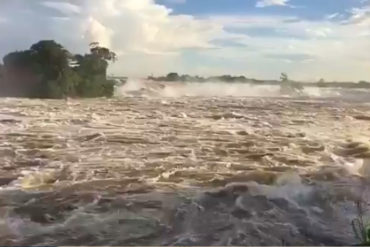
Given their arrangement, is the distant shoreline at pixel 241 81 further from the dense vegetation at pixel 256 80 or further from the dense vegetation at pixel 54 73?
the dense vegetation at pixel 54 73

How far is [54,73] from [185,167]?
791 mm

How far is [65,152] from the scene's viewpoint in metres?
2.80

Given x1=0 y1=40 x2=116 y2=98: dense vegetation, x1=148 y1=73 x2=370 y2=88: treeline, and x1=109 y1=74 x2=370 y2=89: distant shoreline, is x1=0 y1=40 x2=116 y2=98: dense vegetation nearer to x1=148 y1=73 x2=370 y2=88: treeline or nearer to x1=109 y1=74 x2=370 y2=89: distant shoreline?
x1=109 y1=74 x2=370 y2=89: distant shoreline

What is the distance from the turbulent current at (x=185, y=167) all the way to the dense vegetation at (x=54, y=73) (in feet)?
0.19

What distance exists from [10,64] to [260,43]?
120 centimetres

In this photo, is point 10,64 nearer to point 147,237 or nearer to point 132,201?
point 132,201

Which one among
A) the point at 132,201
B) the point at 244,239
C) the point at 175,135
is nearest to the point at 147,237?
the point at 132,201

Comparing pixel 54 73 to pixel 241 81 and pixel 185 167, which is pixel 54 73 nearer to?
pixel 185 167

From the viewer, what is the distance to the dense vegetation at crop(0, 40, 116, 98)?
9.29 ft

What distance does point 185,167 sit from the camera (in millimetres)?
2799

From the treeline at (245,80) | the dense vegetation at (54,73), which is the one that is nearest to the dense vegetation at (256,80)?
the treeline at (245,80)

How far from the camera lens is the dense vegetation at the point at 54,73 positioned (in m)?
2.83

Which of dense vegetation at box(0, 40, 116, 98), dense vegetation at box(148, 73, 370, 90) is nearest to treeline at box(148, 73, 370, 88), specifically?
dense vegetation at box(148, 73, 370, 90)

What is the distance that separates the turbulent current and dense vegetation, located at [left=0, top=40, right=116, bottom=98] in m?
0.06
